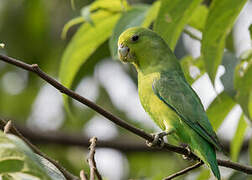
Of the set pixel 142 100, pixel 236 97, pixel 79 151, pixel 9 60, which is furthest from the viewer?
pixel 79 151

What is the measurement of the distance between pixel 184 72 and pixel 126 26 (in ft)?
1.88

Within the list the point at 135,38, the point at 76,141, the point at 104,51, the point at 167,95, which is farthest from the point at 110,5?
the point at 76,141

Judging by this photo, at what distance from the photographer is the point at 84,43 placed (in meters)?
3.68

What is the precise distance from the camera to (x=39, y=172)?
1.40 metres

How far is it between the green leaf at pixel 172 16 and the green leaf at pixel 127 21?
197mm

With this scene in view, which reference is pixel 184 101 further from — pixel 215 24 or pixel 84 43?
pixel 84 43

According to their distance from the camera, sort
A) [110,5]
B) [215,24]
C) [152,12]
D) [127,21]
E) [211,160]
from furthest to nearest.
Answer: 1. [110,5]
2. [152,12]
3. [127,21]
4. [215,24]
5. [211,160]

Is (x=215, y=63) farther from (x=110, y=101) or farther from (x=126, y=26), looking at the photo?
(x=110, y=101)

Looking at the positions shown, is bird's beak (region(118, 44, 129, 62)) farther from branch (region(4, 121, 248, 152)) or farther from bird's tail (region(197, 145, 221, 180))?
branch (region(4, 121, 248, 152))

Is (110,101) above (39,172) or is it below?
below

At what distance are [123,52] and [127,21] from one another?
8.6 inches

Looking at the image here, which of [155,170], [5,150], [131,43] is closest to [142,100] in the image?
[131,43]

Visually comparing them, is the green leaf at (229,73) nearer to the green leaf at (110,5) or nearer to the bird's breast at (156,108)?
the bird's breast at (156,108)

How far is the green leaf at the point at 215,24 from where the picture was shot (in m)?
3.18
